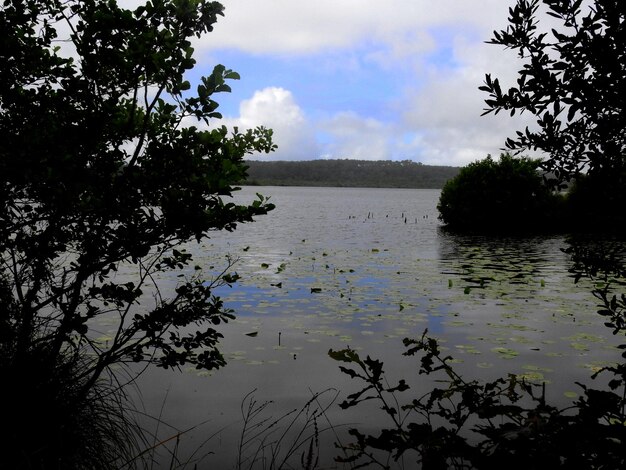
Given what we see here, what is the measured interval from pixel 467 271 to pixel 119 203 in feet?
45.2

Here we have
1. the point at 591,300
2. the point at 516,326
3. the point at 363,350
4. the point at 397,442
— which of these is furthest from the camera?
the point at 591,300

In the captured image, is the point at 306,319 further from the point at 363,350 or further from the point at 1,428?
the point at 1,428

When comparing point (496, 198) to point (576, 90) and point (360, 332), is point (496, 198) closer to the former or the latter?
point (360, 332)

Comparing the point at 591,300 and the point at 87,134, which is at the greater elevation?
the point at 87,134

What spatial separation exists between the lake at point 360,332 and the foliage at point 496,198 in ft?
38.0

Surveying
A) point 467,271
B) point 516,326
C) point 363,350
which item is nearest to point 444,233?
point 467,271

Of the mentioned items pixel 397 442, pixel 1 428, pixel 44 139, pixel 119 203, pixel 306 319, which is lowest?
pixel 306 319

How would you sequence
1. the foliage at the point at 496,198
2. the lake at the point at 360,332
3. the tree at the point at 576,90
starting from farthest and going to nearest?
the foliage at the point at 496,198 → the lake at the point at 360,332 → the tree at the point at 576,90

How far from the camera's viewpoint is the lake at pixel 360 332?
616cm

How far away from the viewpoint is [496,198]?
29.7m

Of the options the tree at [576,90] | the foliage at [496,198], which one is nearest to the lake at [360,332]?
the tree at [576,90]

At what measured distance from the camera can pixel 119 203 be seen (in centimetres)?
391

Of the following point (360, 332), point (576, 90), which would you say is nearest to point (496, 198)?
point (360, 332)

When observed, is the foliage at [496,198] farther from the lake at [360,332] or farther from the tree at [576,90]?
the tree at [576,90]
